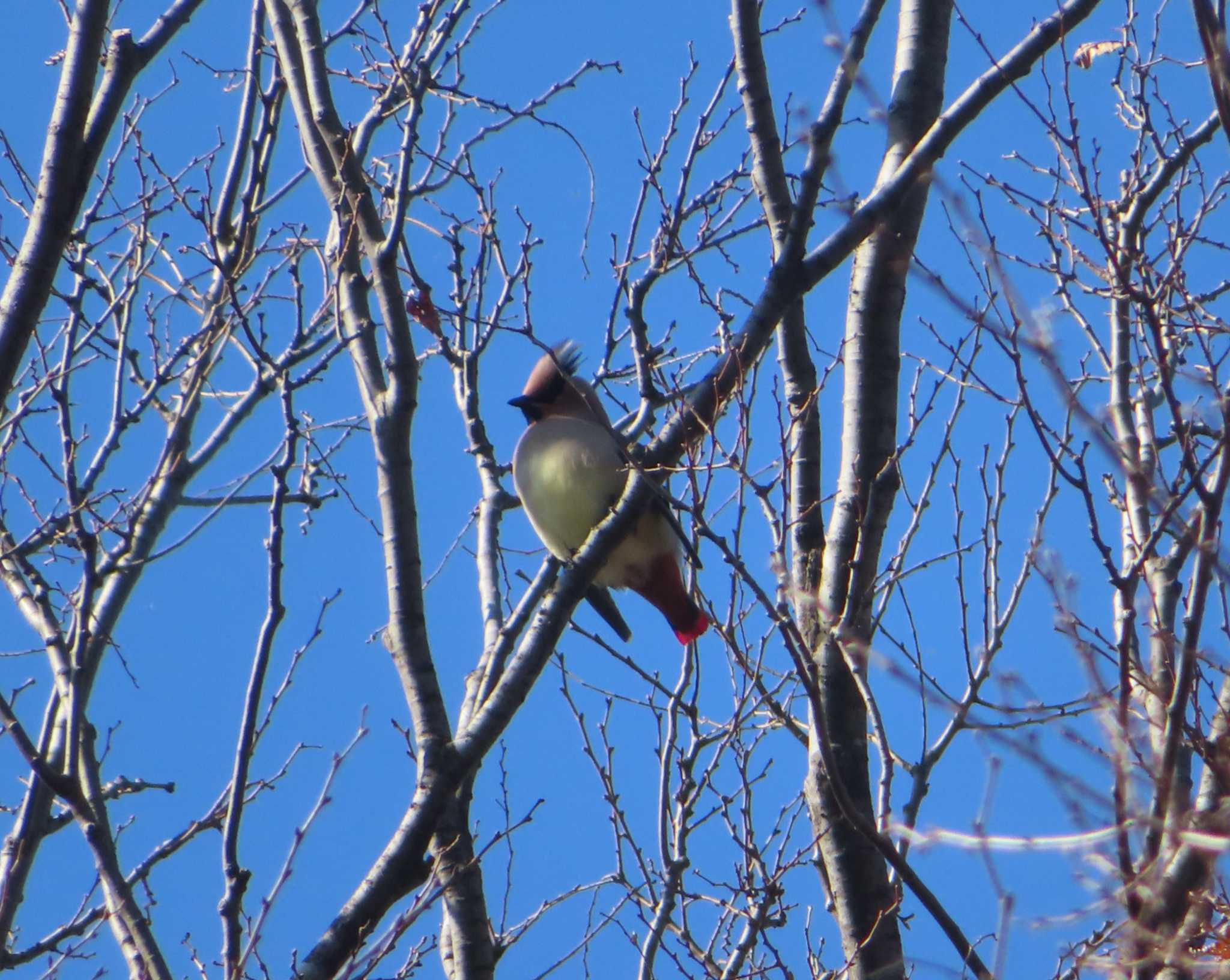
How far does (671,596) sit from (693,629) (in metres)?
0.20

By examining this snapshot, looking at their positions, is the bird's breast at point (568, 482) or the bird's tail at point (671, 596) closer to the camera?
the bird's breast at point (568, 482)

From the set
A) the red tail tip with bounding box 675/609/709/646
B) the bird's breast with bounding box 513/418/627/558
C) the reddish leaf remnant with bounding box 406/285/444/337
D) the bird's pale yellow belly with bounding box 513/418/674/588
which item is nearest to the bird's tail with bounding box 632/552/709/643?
the red tail tip with bounding box 675/609/709/646

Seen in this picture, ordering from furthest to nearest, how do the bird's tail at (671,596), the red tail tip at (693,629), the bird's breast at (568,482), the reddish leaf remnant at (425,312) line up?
the bird's tail at (671,596), the red tail tip at (693,629), the bird's breast at (568,482), the reddish leaf remnant at (425,312)

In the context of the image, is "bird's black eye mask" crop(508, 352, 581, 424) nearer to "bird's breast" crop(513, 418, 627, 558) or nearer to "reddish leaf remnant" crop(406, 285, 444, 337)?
"bird's breast" crop(513, 418, 627, 558)

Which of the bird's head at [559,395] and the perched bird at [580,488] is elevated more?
the bird's head at [559,395]

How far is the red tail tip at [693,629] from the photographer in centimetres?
594

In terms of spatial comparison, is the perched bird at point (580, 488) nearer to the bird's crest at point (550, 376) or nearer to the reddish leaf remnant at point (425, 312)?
the bird's crest at point (550, 376)

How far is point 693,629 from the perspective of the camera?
6016 millimetres

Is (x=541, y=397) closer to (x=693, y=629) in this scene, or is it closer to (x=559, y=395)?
(x=559, y=395)

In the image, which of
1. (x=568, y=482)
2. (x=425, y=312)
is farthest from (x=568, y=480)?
(x=425, y=312)

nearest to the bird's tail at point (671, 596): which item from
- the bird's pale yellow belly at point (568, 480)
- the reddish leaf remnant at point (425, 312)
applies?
the bird's pale yellow belly at point (568, 480)

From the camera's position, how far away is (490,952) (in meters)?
3.65

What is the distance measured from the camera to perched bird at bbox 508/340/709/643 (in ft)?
18.1

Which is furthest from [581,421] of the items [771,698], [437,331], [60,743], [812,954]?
[60,743]
